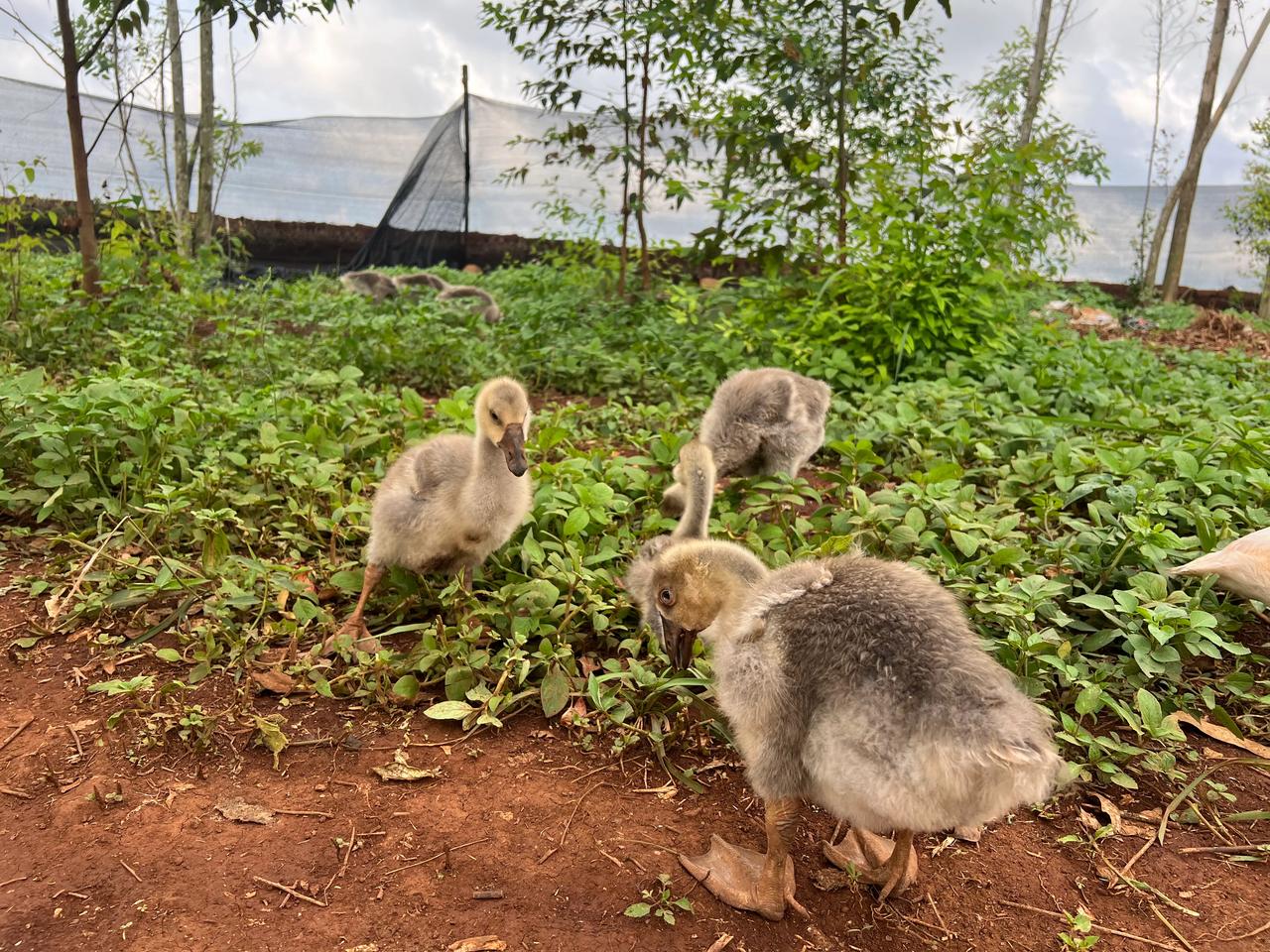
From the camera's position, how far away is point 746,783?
8.90 feet

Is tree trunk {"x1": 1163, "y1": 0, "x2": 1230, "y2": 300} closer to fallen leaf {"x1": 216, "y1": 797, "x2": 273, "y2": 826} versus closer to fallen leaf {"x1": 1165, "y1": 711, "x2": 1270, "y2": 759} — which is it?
fallen leaf {"x1": 1165, "y1": 711, "x2": 1270, "y2": 759}

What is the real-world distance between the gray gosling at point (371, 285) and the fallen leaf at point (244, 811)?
8058mm

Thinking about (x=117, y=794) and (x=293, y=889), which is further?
(x=117, y=794)

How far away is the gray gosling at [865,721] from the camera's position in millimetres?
→ 1913

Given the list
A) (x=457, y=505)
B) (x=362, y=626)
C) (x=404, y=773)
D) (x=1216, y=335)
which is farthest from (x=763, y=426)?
(x=1216, y=335)

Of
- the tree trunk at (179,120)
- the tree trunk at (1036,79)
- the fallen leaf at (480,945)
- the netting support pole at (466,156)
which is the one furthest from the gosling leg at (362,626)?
the tree trunk at (1036,79)

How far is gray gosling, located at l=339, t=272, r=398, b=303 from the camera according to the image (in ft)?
32.5

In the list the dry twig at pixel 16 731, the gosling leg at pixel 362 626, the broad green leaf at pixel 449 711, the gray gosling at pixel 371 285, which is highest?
the gray gosling at pixel 371 285

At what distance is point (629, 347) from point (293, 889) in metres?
5.72

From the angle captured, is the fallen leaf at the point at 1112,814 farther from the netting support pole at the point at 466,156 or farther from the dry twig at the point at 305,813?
the netting support pole at the point at 466,156

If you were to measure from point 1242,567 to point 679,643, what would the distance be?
207 centimetres

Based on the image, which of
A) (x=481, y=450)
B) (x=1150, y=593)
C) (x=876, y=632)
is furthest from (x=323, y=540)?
(x=1150, y=593)

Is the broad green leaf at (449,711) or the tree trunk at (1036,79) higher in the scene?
the tree trunk at (1036,79)

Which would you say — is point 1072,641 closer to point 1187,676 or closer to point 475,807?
point 1187,676
